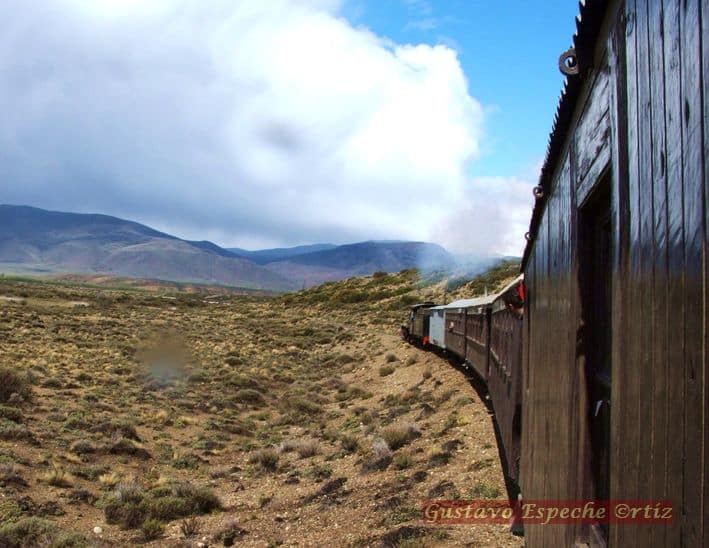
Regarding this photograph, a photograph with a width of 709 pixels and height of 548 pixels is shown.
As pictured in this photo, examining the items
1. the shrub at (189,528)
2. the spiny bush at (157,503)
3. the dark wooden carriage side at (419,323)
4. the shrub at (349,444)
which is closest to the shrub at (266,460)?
the shrub at (349,444)

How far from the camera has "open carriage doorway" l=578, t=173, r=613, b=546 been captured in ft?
9.55

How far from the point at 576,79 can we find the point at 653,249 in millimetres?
1526

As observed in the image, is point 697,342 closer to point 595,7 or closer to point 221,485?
point 595,7

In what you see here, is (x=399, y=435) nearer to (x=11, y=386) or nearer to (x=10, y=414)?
(x=10, y=414)

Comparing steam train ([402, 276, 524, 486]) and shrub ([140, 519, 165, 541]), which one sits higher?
steam train ([402, 276, 524, 486])

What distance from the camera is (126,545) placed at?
10.8 m

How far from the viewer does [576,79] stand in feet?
9.80

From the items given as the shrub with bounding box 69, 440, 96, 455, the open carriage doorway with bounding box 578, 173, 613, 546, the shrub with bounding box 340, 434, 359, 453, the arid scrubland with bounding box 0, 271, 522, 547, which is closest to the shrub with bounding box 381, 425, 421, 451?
the arid scrubland with bounding box 0, 271, 522, 547

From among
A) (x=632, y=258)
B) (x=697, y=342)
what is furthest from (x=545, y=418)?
(x=697, y=342)

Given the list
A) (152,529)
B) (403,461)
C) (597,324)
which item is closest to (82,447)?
(152,529)

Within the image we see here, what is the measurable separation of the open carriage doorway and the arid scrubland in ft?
18.7

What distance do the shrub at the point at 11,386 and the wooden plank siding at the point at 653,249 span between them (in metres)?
20.6

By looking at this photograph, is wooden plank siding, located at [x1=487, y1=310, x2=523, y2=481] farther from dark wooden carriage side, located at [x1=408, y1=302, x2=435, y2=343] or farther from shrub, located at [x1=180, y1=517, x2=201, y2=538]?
dark wooden carriage side, located at [x1=408, y1=302, x2=435, y2=343]

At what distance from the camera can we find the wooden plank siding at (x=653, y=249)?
4.47ft
